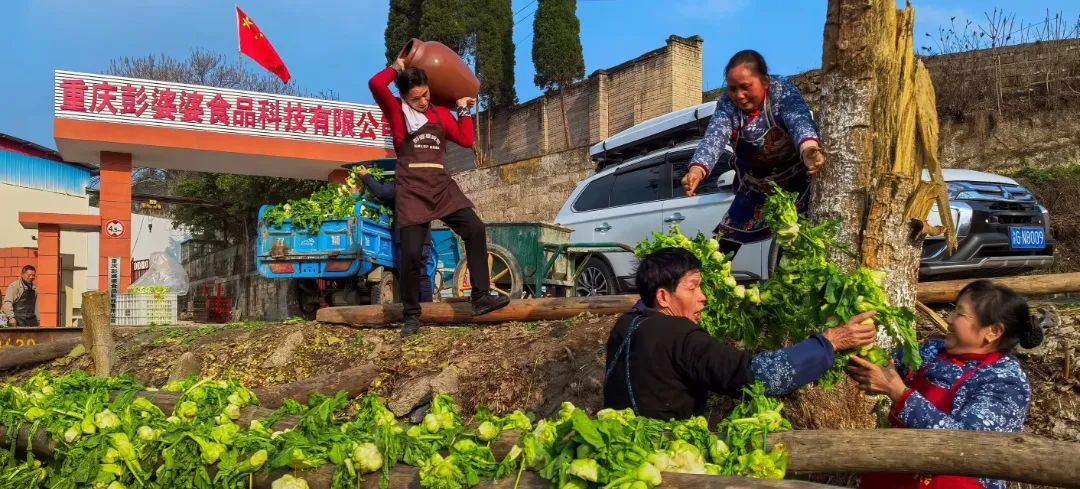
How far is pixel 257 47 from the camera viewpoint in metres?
16.9

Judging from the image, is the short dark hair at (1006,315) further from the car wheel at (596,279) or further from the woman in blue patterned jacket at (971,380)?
the car wheel at (596,279)

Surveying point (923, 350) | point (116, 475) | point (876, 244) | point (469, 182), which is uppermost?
point (469, 182)

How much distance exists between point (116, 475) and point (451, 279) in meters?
7.20

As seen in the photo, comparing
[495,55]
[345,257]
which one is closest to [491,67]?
[495,55]

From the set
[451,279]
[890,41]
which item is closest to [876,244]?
[890,41]

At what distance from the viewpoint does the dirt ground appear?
154 inches

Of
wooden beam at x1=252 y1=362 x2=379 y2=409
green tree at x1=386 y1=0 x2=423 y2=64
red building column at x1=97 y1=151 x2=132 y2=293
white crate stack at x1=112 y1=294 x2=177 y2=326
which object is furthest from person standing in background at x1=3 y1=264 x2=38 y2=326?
green tree at x1=386 y1=0 x2=423 y2=64

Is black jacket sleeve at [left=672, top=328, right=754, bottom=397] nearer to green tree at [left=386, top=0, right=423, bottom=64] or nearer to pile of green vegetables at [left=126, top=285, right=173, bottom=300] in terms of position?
pile of green vegetables at [left=126, top=285, right=173, bottom=300]

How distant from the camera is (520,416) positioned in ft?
8.59

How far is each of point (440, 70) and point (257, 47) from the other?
12.4 m

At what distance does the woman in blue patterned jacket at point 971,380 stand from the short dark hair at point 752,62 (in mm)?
1668

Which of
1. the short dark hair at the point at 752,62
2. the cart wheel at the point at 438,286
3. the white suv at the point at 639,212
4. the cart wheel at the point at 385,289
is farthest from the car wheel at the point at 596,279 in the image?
the short dark hair at the point at 752,62

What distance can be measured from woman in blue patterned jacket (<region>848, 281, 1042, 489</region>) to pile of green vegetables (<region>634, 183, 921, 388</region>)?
0.13 metres

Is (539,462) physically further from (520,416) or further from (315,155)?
(315,155)
